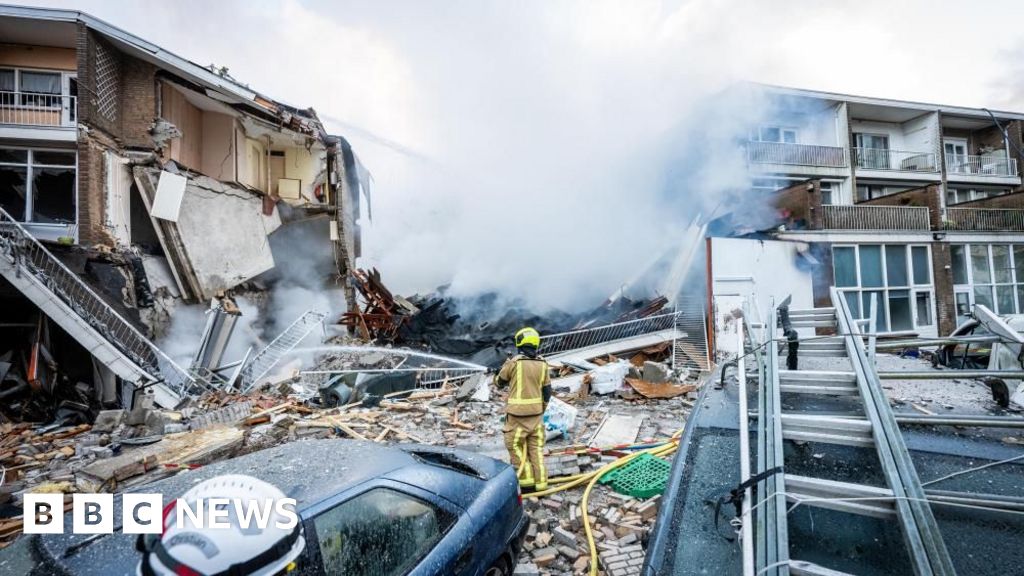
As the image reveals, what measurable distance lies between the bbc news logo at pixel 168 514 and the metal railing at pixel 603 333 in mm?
9195

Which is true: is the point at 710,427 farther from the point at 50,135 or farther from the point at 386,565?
the point at 50,135

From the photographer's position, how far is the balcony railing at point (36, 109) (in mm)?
11477

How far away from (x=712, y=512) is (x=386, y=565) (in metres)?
1.43

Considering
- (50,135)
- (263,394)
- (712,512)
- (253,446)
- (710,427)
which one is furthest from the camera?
(50,135)

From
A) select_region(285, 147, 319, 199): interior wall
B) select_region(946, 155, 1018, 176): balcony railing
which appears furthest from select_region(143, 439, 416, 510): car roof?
select_region(946, 155, 1018, 176): balcony railing

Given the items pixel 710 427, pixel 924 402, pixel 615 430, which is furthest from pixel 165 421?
pixel 924 402

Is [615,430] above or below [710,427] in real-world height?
below

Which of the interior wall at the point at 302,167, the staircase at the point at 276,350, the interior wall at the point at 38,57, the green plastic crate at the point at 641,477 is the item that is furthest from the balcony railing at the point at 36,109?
the green plastic crate at the point at 641,477

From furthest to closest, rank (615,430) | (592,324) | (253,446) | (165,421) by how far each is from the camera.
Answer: (592,324), (165,421), (615,430), (253,446)

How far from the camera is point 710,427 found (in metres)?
2.19

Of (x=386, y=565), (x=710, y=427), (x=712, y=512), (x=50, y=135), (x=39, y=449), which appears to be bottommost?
(x=39, y=449)

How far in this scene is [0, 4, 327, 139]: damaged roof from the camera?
33.9ft

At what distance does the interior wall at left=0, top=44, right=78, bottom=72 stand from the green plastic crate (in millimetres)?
17137

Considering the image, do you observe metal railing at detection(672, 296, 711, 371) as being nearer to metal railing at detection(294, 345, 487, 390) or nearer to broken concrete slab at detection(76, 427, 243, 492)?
metal railing at detection(294, 345, 487, 390)
